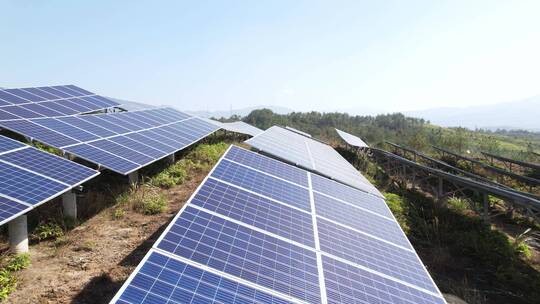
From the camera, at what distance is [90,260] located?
9.04m

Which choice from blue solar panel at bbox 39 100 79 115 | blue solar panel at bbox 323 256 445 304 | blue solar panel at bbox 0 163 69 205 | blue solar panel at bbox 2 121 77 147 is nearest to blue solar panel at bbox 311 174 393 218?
blue solar panel at bbox 323 256 445 304

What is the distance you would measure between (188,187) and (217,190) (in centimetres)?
824

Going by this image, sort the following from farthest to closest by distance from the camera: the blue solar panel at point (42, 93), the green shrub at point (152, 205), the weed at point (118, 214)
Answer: the blue solar panel at point (42, 93) < the green shrub at point (152, 205) < the weed at point (118, 214)

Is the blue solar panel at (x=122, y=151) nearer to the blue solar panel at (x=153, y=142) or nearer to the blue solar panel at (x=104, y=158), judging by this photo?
the blue solar panel at (x=104, y=158)

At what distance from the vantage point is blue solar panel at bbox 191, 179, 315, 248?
714cm

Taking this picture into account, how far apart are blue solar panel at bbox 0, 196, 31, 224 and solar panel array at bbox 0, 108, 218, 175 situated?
3694mm

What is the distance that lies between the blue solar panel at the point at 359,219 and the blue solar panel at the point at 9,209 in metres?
6.87

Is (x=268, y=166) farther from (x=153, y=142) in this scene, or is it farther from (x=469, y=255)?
(x=469, y=255)

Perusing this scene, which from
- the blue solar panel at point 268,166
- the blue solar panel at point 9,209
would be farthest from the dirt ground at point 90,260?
the blue solar panel at point 268,166

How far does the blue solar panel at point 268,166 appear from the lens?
1088 cm

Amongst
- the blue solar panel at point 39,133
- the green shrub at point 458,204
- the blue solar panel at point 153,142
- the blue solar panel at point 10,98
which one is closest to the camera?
the blue solar panel at point 39,133

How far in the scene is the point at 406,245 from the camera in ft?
29.2

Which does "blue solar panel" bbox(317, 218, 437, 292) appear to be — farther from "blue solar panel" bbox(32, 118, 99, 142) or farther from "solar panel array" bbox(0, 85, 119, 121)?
"solar panel array" bbox(0, 85, 119, 121)

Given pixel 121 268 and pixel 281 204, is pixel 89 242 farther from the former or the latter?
pixel 281 204
